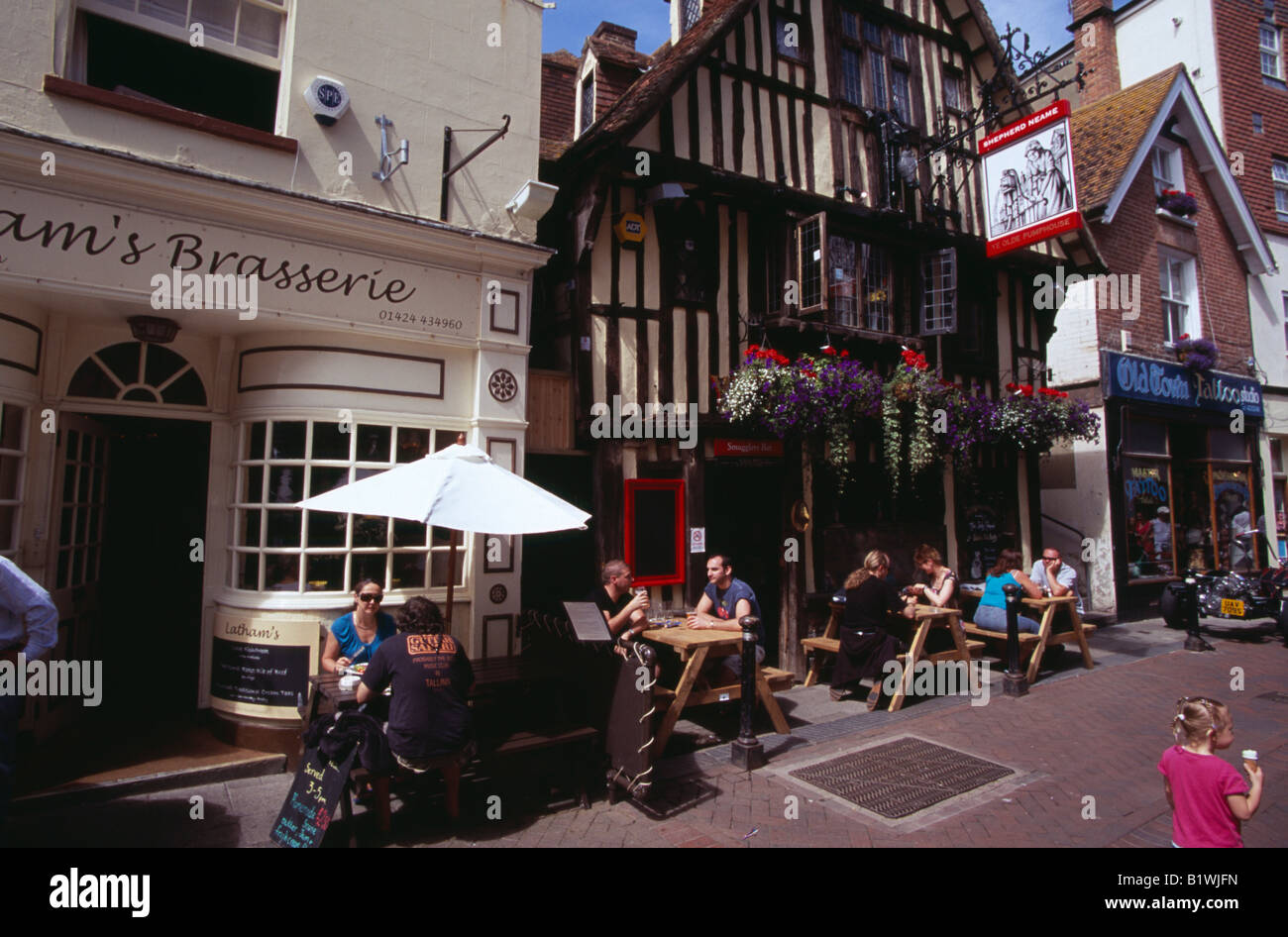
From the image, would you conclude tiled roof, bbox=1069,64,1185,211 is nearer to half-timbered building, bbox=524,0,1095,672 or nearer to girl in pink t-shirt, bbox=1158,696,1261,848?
half-timbered building, bbox=524,0,1095,672

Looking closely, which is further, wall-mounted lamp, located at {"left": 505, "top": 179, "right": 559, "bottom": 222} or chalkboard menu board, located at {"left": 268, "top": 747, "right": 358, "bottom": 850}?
wall-mounted lamp, located at {"left": 505, "top": 179, "right": 559, "bottom": 222}

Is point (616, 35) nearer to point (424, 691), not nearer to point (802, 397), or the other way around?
point (802, 397)

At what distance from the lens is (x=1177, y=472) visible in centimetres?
1363

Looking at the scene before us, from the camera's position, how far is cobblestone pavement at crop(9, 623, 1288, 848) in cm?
429

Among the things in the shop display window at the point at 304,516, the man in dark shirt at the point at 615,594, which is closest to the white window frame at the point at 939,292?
the man in dark shirt at the point at 615,594

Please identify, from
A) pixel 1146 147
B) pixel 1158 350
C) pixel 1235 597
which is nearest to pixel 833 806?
pixel 1235 597

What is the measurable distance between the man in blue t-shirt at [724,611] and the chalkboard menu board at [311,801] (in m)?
3.29

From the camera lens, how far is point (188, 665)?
23.7 feet

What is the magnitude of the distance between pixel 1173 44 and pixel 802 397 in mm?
16152

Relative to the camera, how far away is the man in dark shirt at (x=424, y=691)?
4.15 meters

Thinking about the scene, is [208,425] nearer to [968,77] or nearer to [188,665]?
[188,665]

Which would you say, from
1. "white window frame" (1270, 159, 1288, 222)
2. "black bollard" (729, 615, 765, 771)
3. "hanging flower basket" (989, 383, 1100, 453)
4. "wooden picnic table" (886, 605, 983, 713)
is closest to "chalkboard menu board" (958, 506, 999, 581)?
"hanging flower basket" (989, 383, 1100, 453)

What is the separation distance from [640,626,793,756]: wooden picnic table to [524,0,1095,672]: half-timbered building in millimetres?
1615

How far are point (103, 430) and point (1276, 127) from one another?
75.6 ft
